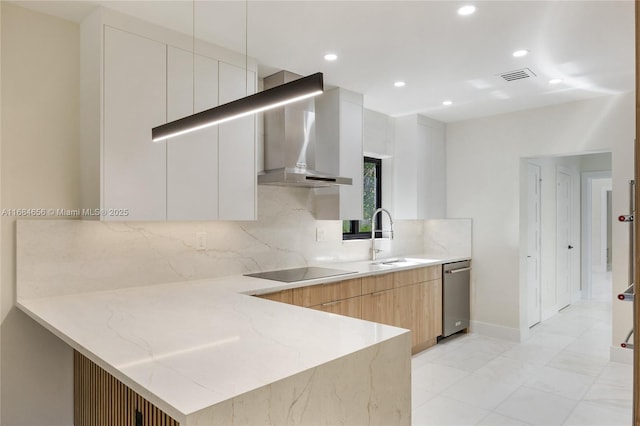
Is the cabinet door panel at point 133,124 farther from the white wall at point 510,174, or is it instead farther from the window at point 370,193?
the white wall at point 510,174

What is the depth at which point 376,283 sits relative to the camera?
12.2ft

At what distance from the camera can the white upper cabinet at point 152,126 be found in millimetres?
2367

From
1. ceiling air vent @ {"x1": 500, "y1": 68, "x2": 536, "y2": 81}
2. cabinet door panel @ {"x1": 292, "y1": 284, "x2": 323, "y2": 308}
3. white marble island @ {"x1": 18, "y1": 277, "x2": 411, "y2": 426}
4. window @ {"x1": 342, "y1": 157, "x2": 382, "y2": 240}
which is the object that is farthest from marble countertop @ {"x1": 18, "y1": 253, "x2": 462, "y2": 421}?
ceiling air vent @ {"x1": 500, "y1": 68, "x2": 536, "y2": 81}

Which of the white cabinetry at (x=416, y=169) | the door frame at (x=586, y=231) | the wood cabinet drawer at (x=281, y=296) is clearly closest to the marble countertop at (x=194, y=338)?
the wood cabinet drawer at (x=281, y=296)

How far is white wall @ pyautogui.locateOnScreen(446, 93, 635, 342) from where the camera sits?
157 inches

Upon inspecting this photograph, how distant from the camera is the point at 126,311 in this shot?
6.79ft

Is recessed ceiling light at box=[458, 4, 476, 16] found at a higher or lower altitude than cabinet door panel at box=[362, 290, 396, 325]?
higher

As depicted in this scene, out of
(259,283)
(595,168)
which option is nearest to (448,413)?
(259,283)

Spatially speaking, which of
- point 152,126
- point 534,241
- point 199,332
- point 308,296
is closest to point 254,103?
point 199,332

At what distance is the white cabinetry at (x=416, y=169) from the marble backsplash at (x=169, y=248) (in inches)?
29.2

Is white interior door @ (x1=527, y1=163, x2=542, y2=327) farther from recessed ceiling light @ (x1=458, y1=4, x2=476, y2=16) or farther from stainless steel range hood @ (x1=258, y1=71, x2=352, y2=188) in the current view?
recessed ceiling light @ (x1=458, y1=4, x2=476, y2=16)

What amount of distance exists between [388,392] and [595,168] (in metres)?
6.85

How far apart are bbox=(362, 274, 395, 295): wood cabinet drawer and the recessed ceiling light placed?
2.14 metres

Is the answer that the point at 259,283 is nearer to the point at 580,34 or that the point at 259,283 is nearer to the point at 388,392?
the point at 388,392
